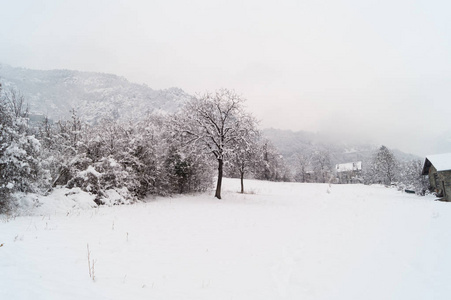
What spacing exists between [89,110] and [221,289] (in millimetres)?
182004

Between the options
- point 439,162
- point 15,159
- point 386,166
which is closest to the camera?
point 15,159

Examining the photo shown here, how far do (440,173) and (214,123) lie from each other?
31264 millimetres

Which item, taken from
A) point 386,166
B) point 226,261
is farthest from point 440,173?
point 226,261

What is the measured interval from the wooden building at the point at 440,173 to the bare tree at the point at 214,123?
28.1 m

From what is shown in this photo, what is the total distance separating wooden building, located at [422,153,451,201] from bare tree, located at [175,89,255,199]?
92.1ft

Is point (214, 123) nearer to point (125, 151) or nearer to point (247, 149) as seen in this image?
point (247, 149)

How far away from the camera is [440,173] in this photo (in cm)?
2789

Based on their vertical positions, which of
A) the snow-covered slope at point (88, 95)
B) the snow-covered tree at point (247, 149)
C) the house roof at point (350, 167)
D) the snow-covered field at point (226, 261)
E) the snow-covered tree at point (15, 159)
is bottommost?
the snow-covered field at point (226, 261)

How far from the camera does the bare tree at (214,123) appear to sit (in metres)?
18.0

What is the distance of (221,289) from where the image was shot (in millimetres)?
3914

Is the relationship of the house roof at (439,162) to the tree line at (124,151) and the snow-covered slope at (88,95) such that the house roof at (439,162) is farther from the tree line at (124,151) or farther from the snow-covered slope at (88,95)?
the snow-covered slope at (88,95)

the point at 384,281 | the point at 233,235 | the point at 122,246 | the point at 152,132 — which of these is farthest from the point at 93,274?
the point at 152,132

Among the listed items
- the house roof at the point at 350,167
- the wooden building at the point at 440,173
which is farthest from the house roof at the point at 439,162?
the house roof at the point at 350,167

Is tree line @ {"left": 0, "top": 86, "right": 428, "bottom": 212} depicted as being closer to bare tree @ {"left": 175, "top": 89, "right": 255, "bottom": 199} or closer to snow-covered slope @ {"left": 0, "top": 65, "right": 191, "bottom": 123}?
bare tree @ {"left": 175, "top": 89, "right": 255, "bottom": 199}
